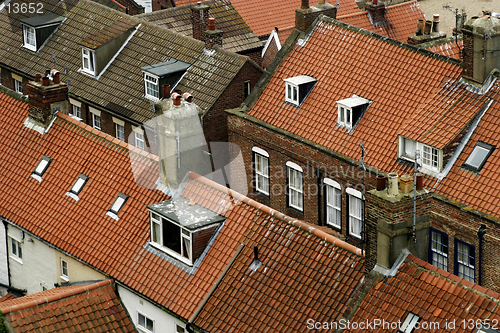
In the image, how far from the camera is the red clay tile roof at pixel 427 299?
896 inches

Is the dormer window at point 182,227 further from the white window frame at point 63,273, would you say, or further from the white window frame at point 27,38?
the white window frame at point 27,38

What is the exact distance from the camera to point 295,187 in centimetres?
3881

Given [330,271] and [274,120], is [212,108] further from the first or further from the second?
[330,271]

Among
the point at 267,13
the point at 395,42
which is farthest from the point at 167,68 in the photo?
the point at 267,13

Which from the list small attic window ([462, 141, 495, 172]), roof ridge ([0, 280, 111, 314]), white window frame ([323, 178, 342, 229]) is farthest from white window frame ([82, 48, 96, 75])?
small attic window ([462, 141, 495, 172])

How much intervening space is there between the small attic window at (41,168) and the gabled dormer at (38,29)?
16.8 meters

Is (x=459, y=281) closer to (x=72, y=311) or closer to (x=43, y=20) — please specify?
(x=72, y=311)

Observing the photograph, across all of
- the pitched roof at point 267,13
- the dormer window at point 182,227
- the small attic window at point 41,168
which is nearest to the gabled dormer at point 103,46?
the pitched roof at point 267,13

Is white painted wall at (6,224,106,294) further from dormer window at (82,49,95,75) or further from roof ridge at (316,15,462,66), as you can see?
roof ridge at (316,15,462,66)

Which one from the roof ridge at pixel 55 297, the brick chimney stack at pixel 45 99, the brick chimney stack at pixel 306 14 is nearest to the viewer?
the roof ridge at pixel 55 297

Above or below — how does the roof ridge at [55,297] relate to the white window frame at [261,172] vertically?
above

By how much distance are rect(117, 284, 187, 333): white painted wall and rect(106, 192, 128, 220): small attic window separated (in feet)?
9.58

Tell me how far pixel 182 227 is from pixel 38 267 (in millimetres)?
7174

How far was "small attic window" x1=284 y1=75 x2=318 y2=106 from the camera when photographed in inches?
1558
